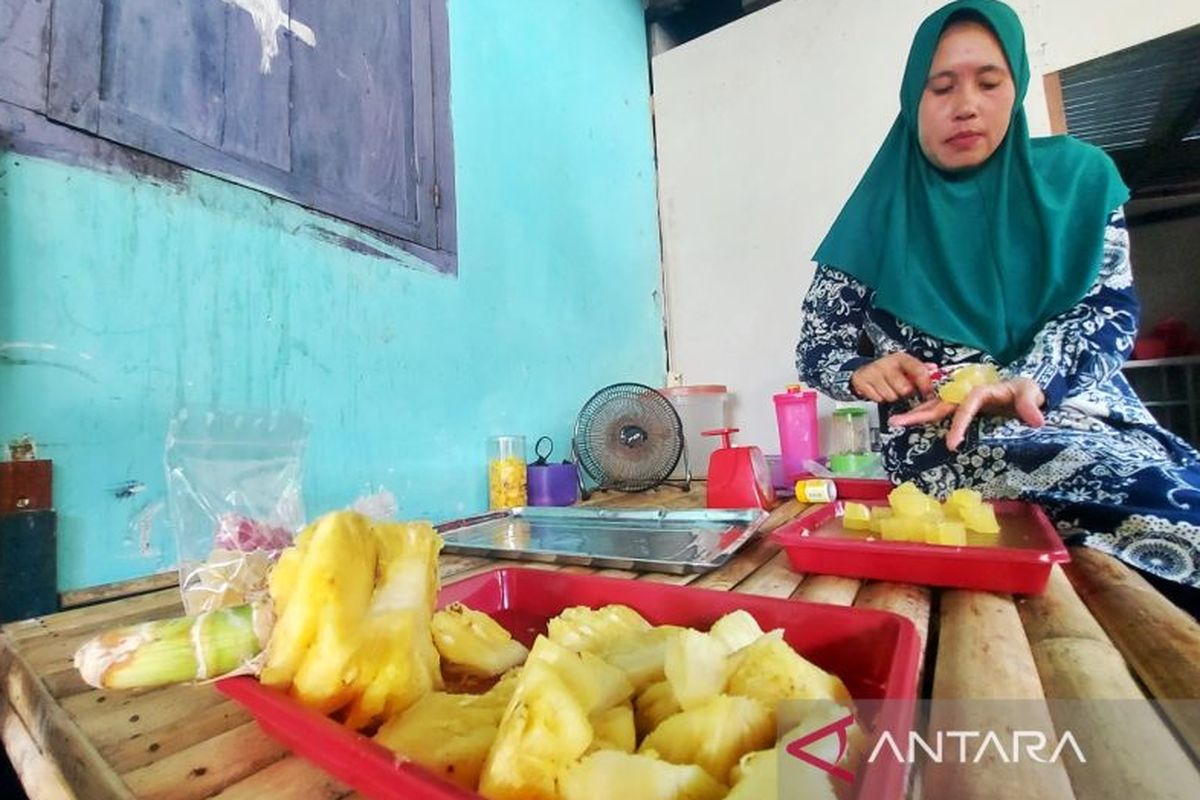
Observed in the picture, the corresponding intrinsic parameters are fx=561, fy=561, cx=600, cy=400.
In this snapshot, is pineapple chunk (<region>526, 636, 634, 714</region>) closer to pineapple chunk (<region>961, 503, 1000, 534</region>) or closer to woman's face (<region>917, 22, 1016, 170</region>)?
pineapple chunk (<region>961, 503, 1000, 534</region>)

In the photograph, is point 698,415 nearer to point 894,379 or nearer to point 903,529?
point 894,379

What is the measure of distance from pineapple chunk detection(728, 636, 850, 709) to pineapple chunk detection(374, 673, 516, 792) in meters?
0.15

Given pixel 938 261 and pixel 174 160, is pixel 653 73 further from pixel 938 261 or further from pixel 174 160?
pixel 174 160

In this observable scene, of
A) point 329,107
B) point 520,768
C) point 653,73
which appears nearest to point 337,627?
point 520,768

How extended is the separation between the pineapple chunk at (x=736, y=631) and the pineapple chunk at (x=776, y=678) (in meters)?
0.03

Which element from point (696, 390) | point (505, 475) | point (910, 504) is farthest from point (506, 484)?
point (910, 504)

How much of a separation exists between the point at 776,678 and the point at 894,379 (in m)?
0.82

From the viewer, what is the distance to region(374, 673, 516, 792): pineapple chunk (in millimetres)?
296

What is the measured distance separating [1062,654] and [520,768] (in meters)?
0.48

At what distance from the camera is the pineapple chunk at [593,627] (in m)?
0.44

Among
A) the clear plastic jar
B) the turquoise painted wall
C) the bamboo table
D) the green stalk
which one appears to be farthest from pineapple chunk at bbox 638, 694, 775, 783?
the clear plastic jar

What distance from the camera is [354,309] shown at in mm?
1278

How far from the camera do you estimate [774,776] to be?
258mm

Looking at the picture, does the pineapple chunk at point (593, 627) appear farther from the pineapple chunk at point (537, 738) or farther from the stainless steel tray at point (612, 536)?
the stainless steel tray at point (612, 536)
